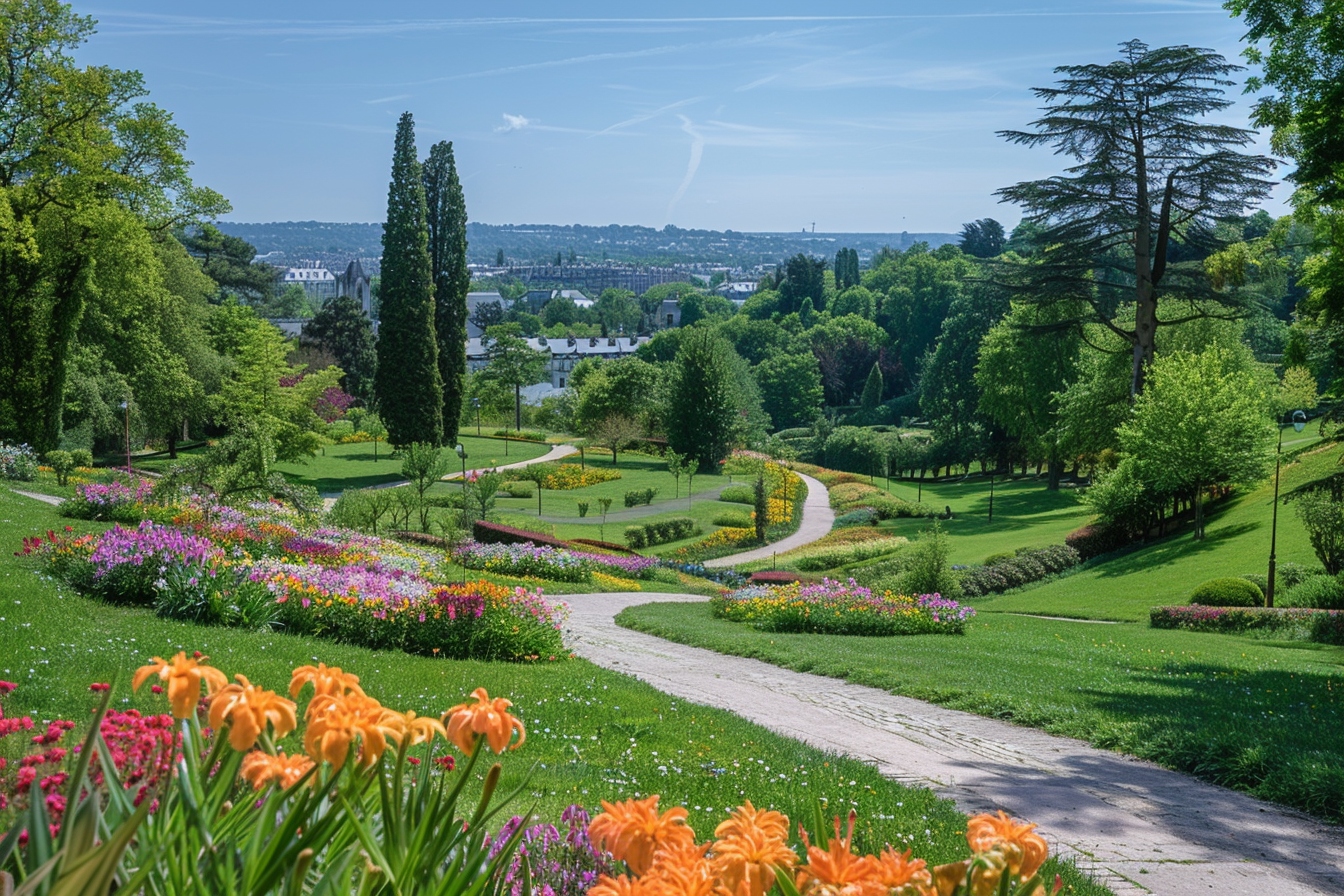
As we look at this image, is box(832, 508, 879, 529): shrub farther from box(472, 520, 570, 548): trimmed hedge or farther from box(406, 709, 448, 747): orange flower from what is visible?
box(406, 709, 448, 747): orange flower

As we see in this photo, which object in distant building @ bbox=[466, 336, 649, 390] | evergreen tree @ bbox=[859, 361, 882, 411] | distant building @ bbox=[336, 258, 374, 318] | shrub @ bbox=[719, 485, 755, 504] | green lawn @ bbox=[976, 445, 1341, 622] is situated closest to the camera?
green lawn @ bbox=[976, 445, 1341, 622]

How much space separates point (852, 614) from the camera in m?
15.8

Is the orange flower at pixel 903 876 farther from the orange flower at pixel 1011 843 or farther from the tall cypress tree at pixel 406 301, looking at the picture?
the tall cypress tree at pixel 406 301

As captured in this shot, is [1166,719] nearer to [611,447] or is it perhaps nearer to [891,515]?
[891,515]

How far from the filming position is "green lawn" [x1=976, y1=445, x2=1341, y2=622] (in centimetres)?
2038

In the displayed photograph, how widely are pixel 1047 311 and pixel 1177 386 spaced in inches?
612

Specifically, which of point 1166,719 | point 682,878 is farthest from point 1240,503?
point 682,878

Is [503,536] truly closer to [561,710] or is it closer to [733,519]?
[733,519]

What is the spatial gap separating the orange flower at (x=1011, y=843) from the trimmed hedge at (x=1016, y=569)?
2207 cm

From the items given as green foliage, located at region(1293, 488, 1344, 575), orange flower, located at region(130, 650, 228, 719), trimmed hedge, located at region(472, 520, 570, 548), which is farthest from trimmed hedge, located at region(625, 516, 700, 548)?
orange flower, located at region(130, 650, 228, 719)

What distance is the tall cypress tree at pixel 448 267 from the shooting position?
45219 mm

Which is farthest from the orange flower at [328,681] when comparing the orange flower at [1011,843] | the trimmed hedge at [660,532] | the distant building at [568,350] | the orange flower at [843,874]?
the distant building at [568,350]

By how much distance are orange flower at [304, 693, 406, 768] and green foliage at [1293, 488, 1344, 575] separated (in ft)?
70.6

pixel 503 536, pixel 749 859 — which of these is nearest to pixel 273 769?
pixel 749 859
